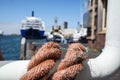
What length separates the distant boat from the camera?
60.0 m

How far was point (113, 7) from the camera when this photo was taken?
2.09 metres

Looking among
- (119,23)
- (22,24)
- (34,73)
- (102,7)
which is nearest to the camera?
(34,73)

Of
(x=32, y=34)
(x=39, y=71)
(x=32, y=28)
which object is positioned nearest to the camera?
(x=39, y=71)

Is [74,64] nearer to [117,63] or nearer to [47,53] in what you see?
[47,53]

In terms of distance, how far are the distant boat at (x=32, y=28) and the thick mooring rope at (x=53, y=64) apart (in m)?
56.1

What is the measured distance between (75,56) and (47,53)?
0.56 feet

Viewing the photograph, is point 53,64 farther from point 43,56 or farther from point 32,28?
point 32,28

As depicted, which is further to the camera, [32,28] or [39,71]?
[32,28]

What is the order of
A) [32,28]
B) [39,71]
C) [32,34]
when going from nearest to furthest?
[39,71] → [32,34] → [32,28]

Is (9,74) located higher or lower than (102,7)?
lower

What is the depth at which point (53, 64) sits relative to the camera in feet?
6.66

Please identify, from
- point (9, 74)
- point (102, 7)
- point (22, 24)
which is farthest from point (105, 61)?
point (22, 24)

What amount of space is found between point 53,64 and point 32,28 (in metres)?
61.0

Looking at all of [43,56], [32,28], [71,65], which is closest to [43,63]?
[43,56]
